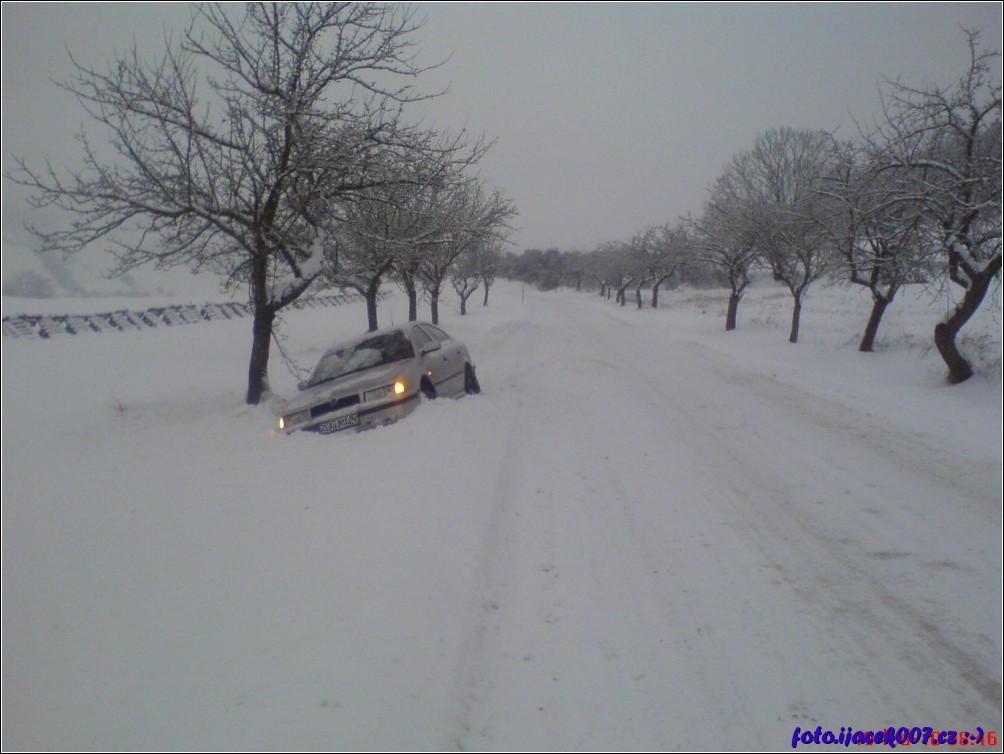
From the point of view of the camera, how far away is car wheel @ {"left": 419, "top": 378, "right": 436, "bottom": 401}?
9.09m

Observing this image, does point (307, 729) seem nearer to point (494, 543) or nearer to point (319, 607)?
point (319, 607)

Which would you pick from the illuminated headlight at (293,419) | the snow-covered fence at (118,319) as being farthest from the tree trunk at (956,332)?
the snow-covered fence at (118,319)

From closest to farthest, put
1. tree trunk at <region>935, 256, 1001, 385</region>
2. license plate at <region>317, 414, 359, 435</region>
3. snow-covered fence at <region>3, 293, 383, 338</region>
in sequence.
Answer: license plate at <region>317, 414, 359, 435</region> → tree trunk at <region>935, 256, 1001, 385</region> → snow-covered fence at <region>3, 293, 383, 338</region>

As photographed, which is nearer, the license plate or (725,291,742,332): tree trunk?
the license plate

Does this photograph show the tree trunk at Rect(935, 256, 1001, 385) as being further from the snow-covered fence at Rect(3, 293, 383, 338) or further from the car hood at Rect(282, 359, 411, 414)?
the snow-covered fence at Rect(3, 293, 383, 338)

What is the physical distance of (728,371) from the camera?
1453cm

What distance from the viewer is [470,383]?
11.4 meters

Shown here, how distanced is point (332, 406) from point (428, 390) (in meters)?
1.59

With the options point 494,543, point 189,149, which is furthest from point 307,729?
point 189,149

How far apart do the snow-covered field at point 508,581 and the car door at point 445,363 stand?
1.82ft

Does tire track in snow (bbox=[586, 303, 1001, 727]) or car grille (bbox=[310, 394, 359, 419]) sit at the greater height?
car grille (bbox=[310, 394, 359, 419])

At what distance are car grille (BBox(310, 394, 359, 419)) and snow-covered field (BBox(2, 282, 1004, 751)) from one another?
19.9 inches

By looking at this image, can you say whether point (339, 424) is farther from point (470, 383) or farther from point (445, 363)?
point (470, 383)

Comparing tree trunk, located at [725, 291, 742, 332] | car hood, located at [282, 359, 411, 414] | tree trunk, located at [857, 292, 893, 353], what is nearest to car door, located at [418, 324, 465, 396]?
A: car hood, located at [282, 359, 411, 414]
